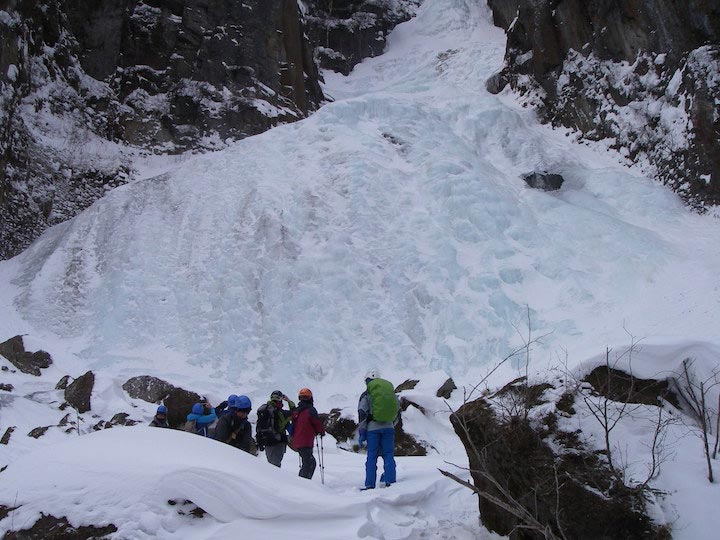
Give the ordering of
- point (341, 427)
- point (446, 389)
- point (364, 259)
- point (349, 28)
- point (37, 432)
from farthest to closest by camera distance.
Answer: point (349, 28), point (364, 259), point (446, 389), point (341, 427), point (37, 432)

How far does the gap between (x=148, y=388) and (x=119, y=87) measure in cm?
1701

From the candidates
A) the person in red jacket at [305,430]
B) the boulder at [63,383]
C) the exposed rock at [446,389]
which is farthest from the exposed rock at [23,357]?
the person in red jacket at [305,430]

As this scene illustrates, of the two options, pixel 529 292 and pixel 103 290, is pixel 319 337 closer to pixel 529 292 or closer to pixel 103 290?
pixel 529 292

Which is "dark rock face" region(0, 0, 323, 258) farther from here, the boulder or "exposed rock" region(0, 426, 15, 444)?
"exposed rock" region(0, 426, 15, 444)

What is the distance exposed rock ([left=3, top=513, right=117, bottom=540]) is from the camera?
4133 millimetres

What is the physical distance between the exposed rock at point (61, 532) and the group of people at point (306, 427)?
2.89 m

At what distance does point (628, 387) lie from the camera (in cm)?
469

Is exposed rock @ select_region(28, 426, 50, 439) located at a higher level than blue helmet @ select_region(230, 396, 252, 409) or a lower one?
higher

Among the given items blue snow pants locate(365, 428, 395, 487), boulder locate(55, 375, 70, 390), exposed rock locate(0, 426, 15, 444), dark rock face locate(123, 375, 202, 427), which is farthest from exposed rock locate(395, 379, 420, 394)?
boulder locate(55, 375, 70, 390)

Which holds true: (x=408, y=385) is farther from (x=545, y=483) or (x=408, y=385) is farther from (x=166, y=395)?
(x=545, y=483)

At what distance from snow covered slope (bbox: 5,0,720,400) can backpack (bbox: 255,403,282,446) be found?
6903 millimetres

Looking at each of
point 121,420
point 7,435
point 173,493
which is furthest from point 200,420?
point 7,435

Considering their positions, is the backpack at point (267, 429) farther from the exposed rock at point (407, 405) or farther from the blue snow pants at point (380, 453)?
the exposed rock at point (407, 405)

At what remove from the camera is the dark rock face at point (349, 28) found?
3969 cm
